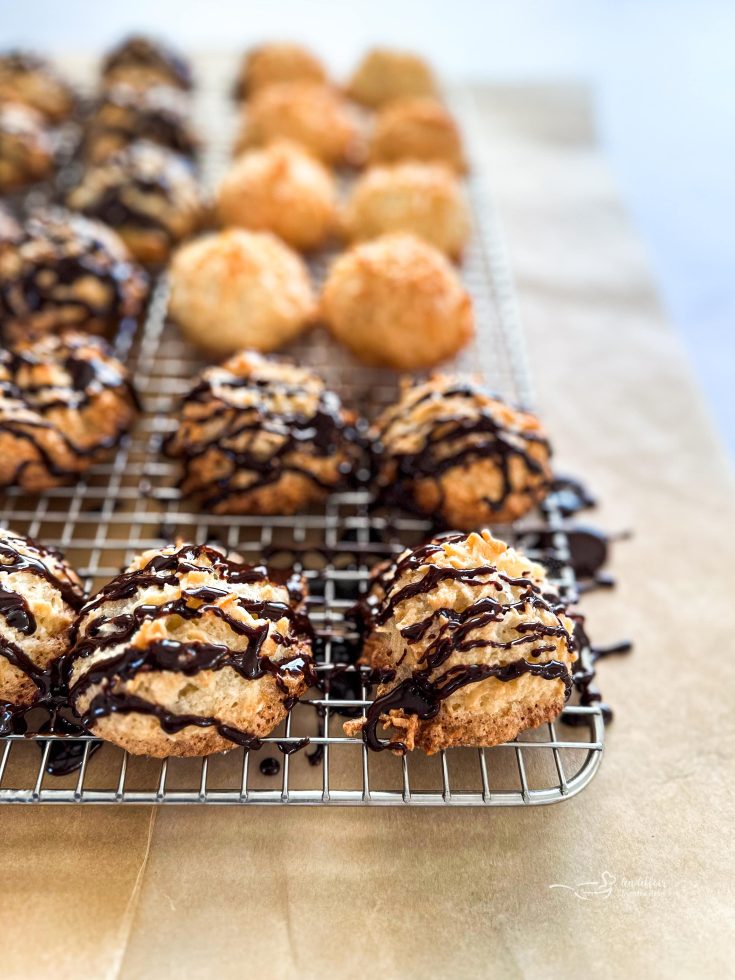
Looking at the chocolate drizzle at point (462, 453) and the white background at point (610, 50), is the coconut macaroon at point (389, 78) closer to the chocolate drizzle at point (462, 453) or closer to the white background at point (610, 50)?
the white background at point (610, 50)

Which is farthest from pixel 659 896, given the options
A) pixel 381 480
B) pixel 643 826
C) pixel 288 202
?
pixel 288 202

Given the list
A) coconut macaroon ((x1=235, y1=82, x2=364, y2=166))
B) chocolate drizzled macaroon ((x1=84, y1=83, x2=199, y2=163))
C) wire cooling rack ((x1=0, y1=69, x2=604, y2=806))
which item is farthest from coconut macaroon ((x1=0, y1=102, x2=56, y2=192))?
wire cooling rack ((x1=0, y1=69, x2=604, y2=806))

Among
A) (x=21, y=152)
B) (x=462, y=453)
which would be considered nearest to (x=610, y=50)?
(x=21, y=152)

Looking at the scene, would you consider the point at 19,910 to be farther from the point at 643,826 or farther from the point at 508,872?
the point at 643,826

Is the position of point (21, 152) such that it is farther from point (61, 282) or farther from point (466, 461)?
point (466, 461)

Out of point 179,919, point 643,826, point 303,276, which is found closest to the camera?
point 179,919

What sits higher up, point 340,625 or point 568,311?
point 568,311

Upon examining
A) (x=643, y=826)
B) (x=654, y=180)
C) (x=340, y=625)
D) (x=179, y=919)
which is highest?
(x=654, y=180)
